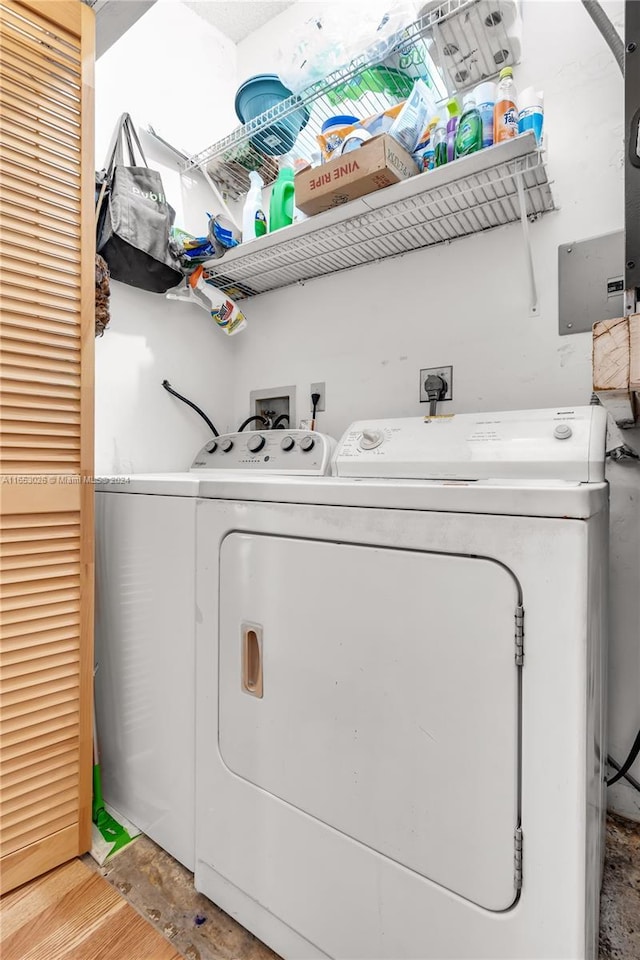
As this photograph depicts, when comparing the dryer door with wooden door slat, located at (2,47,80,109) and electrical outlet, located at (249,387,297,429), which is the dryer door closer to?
electrical outlet, located at (249,387,297,429)

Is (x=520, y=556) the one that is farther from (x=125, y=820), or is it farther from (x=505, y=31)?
(x=505, y=31)

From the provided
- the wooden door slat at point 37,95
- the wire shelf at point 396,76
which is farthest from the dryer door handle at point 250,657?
the wire shelf at point 396,76

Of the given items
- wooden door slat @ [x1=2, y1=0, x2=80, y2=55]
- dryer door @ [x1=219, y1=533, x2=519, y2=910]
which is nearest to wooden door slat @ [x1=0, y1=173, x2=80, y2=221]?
wooden door slat @ [x1=2, y1=0, x2=80, y2=55]

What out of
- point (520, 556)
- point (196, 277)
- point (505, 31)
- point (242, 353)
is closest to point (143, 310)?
point (196, 277)

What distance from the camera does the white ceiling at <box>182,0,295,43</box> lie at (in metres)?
2.15

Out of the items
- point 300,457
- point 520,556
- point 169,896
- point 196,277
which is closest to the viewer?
point 520,556

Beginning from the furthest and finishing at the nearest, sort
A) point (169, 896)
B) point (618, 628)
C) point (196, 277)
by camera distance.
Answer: point (196, 277) < point (618, 628) < point (169, 896)

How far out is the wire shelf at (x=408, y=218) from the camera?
1.31m

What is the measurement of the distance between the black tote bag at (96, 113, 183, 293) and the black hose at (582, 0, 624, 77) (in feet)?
4.56

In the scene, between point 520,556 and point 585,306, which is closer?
point 520,556

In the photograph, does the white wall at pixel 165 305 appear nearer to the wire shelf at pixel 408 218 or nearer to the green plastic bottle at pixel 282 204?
the wire shelf at pixel 408 218

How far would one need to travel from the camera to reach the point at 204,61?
220 cm

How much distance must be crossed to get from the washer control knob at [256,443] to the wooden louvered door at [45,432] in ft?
2.09

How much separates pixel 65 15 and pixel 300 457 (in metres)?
1.33
